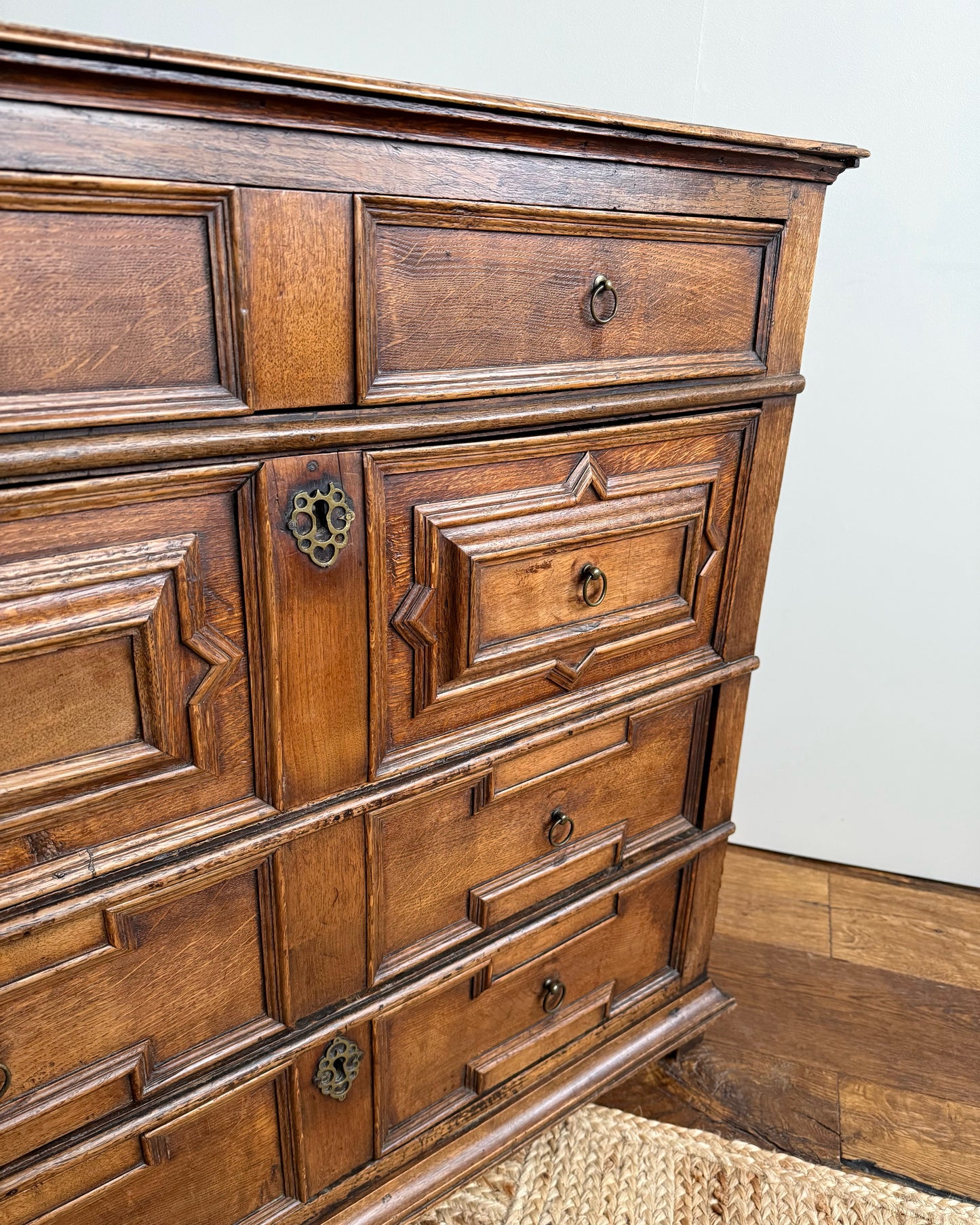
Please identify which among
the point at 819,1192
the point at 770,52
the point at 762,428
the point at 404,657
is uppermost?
the point at 770,52

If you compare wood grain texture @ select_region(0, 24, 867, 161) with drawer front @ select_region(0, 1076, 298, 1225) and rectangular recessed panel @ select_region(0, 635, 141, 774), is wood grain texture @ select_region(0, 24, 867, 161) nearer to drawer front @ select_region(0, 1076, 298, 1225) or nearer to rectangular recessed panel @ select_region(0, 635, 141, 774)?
rectangular recessed panel @ select_region(0, 635, 141, 774)

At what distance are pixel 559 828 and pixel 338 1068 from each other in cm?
30

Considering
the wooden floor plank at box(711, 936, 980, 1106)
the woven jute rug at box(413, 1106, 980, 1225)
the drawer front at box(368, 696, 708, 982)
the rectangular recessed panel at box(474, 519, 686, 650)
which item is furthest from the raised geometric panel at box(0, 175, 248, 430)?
the wooden floor plank at box(711, 936, 980, 1106)

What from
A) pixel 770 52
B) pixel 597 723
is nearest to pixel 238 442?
pixel 597 723

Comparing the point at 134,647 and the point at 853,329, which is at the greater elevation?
the point at 853,329

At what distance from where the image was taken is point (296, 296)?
62 cm

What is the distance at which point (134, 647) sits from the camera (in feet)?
2.07

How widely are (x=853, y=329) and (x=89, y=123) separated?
113cm

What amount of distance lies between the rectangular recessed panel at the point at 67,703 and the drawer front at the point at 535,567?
0.19 m

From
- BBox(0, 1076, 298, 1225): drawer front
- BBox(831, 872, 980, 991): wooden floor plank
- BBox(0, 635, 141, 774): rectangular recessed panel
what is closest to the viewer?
BBox(0, 635, 141, 774): rectangular recessed panel

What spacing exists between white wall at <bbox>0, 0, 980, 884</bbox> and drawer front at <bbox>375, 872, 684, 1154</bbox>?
0.58 metres

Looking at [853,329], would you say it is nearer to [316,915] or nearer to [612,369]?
[612,369]

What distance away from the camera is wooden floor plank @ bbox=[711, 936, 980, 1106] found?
125 cm

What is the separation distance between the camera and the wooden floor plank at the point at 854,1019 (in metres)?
1.25
